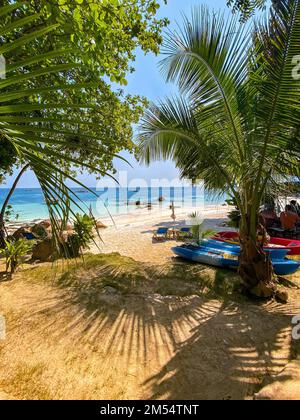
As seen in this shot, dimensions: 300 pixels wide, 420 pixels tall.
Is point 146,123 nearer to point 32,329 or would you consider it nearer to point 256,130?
point 256,130

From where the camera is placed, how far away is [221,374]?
2695mm

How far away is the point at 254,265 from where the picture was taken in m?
4.75

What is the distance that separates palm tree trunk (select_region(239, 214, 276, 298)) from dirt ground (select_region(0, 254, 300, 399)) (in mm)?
268

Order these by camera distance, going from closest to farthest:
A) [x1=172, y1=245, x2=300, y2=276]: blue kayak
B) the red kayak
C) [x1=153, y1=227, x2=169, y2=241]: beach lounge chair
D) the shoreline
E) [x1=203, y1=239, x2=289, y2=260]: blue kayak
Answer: [x1=172, y1=245, x2=300, y2=276]: blue kayak < [x1=203, y1=239, x2=289, y2=260]: blue kayak < the red kayak < [x1=153, y1=227, x2=169, y2=241]: beach lounge chair < the shoreline

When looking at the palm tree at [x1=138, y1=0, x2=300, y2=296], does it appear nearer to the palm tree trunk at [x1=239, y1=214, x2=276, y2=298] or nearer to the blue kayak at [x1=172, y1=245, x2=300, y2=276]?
the palm tree trunk at [x1=239, y1=214, x2=276, y2=298]

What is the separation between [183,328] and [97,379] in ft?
4.61

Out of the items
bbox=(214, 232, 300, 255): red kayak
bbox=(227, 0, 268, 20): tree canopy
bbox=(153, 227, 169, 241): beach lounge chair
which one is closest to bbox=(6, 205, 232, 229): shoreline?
bbox=(153, 227, 169, 241): beach lounge chair

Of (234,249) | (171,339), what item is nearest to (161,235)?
(234,249)

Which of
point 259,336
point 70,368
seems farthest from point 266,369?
point 70,368

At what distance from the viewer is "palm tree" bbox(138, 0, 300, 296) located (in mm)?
3654

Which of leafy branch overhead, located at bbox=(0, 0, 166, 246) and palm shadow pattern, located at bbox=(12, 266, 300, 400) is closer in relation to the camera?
leafy branch overhead, located at bbox=(0, 0, 166, 246)

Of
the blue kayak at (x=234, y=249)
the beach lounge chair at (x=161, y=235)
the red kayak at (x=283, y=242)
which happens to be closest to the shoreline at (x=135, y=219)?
the beach lounge chair at (x=161, y=235)

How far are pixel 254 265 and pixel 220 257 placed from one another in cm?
178

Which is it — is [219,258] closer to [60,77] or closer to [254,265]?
[254,265]
